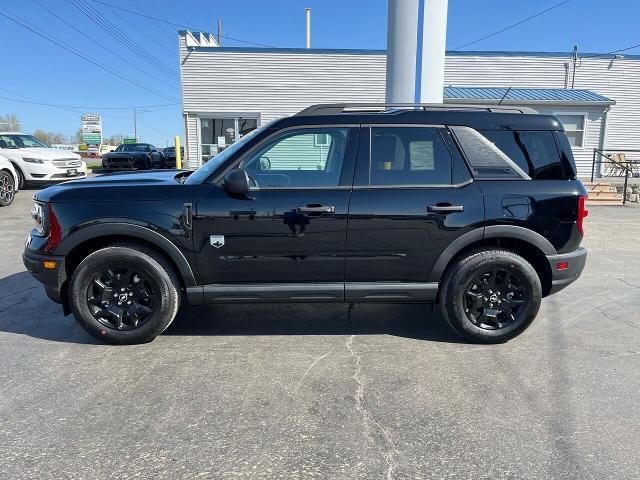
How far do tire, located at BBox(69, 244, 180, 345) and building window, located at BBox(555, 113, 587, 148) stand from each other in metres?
18.7

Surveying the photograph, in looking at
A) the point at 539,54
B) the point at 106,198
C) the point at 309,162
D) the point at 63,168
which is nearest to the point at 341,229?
the point at 309,162

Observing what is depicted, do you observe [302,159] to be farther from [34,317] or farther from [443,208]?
[34,317]

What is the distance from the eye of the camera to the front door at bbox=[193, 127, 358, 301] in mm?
3740

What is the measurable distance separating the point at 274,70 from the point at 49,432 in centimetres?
1808

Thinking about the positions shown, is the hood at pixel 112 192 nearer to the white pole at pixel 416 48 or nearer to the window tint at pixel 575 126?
the white pole at pixel 416 48

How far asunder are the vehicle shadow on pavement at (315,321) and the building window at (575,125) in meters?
16.8

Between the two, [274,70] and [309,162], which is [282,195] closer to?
[309,162]

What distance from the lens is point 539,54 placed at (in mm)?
19391

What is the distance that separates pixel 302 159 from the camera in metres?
4.20

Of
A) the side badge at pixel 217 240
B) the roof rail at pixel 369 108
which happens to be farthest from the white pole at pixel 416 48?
the side badge at pixel 217 240

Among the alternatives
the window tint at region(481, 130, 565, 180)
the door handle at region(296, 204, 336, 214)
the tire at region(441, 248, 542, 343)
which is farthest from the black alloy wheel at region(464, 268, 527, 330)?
the door handle at region(296, 204, 336, 214)

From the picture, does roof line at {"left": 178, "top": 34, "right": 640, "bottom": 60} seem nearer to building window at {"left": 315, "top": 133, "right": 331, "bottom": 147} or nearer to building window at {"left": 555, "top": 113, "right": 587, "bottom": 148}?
building window at {"left": 555, "top": 113, "right": 587, "bottom": 148}

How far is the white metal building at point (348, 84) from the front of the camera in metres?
18.7

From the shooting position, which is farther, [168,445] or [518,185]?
[518,185]
